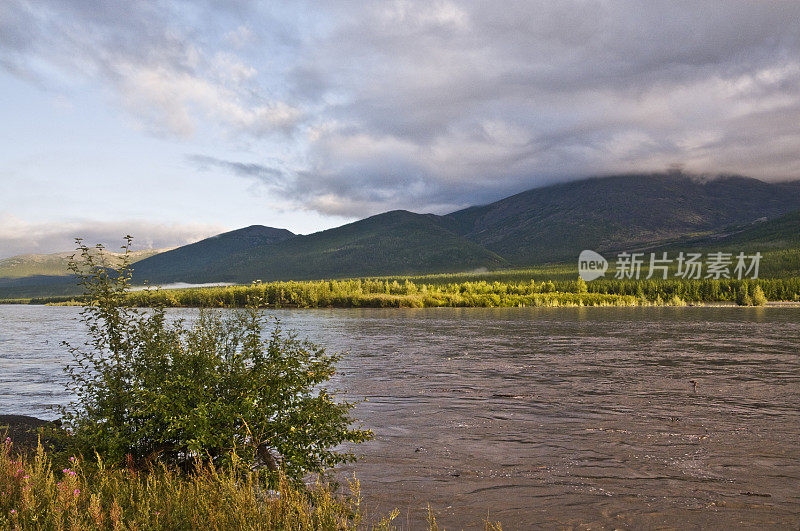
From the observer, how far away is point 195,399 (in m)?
12.1

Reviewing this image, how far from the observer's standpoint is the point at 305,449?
12430 mm

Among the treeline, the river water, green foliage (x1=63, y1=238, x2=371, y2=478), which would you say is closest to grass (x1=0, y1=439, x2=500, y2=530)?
green foliage (x1=63, y1=238, x2=371, y2=478)

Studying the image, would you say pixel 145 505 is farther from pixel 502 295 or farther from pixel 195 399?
pixel 502 295

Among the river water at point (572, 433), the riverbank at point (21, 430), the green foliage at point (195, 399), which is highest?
the green foliage at point (195, 399)

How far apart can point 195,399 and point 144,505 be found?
2.63 meters

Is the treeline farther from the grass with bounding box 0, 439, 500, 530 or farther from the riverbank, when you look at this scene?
the grass with bounding box 0, 439, 500, 530

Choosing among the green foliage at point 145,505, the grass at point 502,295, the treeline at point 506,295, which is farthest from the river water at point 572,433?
the treeline at point 506,295

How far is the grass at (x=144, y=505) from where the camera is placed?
28.9 feet

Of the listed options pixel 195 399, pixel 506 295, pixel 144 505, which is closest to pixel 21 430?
pixel 195 399

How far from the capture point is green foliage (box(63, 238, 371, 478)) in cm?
1188

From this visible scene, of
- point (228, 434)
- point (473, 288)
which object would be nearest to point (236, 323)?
point (228, 434)

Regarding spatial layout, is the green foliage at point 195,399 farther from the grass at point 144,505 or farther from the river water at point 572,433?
the river water at point 572,433

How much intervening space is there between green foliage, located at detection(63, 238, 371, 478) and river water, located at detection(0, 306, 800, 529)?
2.51 metres

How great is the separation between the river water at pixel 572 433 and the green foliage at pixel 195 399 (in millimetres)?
2508
